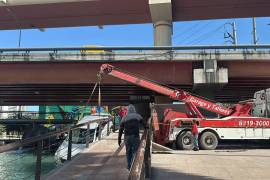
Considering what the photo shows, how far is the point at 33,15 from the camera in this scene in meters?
41.2

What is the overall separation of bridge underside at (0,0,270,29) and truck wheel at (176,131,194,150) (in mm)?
21182

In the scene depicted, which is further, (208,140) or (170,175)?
(208,140)

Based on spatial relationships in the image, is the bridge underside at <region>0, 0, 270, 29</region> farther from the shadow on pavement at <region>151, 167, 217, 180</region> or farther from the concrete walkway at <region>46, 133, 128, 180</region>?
the shadow on pavement at <region>151, 167, 217, 180</region>

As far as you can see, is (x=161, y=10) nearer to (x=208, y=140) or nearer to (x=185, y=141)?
(x=208, y=140)

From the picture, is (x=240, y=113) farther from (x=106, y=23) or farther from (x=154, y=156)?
(x=106, y=23)

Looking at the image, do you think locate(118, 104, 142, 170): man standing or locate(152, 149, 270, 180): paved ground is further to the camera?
locate(152, 149, 270, 180): paved ground

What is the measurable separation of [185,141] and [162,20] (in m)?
20.8

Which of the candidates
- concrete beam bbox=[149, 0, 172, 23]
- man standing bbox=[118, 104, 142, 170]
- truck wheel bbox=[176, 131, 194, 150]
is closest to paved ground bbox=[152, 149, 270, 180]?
man standing bbox=[118, 104, 142, 170]

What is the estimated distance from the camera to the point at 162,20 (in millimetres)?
36344

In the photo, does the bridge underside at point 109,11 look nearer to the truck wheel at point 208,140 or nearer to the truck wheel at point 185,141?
the truck wheel at point 208,140

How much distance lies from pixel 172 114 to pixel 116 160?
641 cm

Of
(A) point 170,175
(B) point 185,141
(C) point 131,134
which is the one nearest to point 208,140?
(B) point 185,141

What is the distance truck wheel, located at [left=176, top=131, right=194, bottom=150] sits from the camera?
17.5 metres

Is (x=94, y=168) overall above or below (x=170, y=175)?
above
